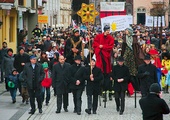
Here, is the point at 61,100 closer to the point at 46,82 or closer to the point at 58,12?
the point at 46,82

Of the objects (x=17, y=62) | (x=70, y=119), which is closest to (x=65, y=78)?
(x=70, y=119)

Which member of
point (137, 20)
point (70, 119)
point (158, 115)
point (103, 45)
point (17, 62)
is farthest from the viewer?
point (137, 20)

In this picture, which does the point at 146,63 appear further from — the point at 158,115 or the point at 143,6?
the point at 143,6

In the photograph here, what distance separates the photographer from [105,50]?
2148 centimetres

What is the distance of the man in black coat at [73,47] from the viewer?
25859 millimetres

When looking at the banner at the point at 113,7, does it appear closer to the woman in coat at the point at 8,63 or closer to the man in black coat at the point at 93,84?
the woman in coat at the point at 8,63

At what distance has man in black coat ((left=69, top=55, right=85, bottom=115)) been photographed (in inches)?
751

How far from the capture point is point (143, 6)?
3986 inches

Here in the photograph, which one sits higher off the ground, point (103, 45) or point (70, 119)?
point (103, 45)

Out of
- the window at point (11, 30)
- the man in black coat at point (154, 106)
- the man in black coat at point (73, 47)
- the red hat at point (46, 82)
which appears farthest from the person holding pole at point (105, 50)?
the window at point (11, 30)

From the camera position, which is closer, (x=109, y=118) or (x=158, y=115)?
(x=158, y=115)

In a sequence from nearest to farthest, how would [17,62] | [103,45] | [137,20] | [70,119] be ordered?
[70,119]
[103,45]
[17,62]
[137,20]

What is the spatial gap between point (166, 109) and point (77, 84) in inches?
264

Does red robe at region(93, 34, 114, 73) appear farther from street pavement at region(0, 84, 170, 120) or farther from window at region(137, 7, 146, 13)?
window at region(137, 7, 146, 13)
